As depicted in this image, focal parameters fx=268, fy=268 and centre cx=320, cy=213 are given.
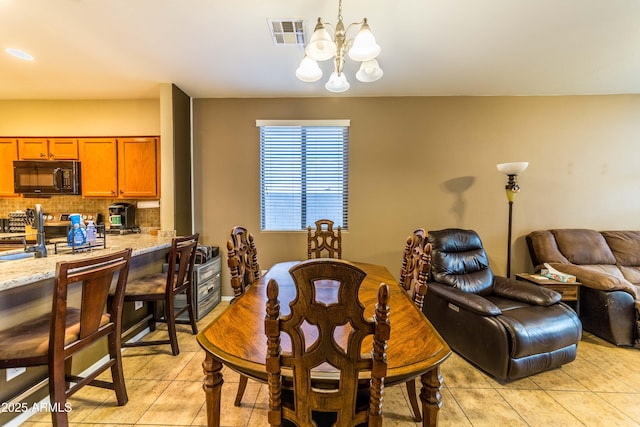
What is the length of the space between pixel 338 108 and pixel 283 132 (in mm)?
795

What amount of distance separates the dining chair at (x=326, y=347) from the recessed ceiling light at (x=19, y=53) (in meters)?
3.58

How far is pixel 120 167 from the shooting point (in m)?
3.60

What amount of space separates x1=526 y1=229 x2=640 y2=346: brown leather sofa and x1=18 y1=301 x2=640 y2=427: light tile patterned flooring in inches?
12.9

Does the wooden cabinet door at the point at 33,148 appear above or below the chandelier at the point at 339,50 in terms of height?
below

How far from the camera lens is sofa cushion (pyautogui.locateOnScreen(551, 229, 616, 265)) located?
10.1ft

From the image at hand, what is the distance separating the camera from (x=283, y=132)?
11.8 ft

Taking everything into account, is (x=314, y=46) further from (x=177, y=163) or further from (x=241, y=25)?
(x=177, y=163)

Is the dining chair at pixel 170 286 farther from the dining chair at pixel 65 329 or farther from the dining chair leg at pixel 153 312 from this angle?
the dining chair at pixel 65 329

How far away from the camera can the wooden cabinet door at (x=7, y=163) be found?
11.8 ft

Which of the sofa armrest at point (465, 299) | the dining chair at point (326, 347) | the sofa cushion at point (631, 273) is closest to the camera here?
the dining chair at point (326, 347)

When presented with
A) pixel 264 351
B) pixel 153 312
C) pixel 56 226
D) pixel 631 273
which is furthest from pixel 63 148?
pixel 631 273

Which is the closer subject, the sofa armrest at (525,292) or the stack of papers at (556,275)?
the sofa armrest at (525,292)

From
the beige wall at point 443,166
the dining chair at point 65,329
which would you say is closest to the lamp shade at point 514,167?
the beige wall at point 443,166

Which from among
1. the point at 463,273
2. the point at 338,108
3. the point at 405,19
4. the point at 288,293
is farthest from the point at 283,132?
the point at 463,273
